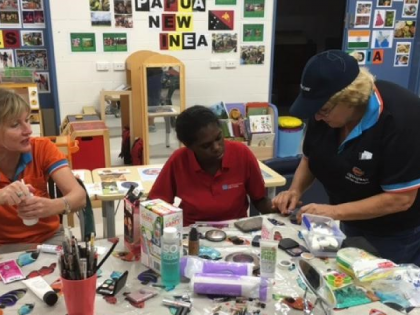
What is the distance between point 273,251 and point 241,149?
0.72 meters

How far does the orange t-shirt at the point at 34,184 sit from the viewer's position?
1812 millimetres

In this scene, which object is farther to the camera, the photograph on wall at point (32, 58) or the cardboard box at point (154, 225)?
the photograph on wall at point (32, 58)

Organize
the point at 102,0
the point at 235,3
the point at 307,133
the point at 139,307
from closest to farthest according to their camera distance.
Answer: the point at 139,307, the point at 307,133, the point at 102,0, the point at 235,3

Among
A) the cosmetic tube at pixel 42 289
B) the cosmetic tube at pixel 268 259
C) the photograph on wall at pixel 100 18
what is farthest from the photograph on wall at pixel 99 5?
the cosmetic tube at pixel 268 259

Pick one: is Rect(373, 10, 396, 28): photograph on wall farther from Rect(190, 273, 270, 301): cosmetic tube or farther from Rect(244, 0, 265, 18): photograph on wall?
Rect(190, 273, 270, 301): cosmetic tube

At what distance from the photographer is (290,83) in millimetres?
5816

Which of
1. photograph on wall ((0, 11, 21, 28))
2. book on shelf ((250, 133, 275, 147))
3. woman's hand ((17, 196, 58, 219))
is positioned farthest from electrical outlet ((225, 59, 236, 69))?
woman's hand ((17, 196, 58, 219))

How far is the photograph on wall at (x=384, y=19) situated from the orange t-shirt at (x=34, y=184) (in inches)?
171

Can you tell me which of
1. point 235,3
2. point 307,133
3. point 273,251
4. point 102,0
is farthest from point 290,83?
point 273,251

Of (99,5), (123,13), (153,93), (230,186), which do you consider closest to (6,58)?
(99,5)

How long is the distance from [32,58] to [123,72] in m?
0.83

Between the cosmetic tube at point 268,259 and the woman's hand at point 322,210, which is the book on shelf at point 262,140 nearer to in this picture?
the woman's hand at point 322,210

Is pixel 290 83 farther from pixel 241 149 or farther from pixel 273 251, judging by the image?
pixel 273 251

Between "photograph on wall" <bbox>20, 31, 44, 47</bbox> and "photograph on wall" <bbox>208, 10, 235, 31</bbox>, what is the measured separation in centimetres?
157
